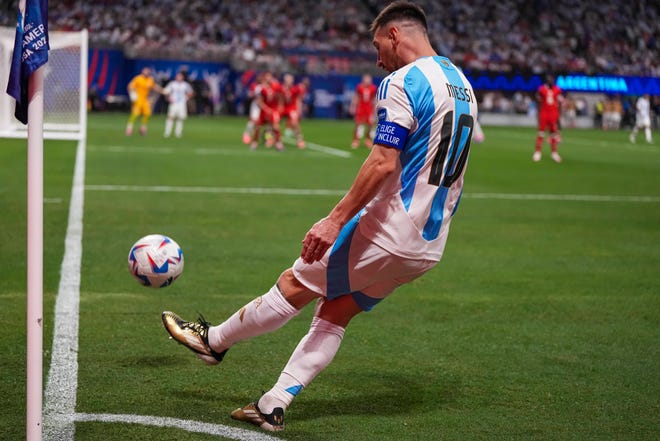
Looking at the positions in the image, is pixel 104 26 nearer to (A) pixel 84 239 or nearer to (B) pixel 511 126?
(B) pixel 511 126

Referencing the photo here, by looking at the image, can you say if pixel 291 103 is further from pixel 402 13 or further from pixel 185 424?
pixel 185 424

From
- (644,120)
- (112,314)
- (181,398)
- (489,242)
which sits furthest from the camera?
(644,120)

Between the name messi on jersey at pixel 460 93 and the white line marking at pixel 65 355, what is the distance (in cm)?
244

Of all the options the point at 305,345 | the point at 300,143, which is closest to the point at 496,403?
the point at 305,345

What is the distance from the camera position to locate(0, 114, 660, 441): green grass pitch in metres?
5.14

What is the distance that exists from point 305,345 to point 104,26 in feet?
169

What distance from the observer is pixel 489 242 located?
11711 millimetres

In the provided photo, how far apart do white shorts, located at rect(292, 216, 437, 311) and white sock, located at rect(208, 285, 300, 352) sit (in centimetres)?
19

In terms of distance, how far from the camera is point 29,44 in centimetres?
365

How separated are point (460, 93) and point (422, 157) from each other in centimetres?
38

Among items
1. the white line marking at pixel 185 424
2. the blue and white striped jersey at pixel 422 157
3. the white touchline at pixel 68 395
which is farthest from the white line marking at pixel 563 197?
the white line marking at pixel 185 424

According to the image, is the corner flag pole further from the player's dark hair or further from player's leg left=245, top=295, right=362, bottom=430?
the player's dark hair

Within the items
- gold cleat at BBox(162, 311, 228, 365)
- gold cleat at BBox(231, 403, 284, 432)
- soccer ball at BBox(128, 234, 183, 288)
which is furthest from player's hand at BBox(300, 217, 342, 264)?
soccer ball at BBox(128, 234, 183, 288)

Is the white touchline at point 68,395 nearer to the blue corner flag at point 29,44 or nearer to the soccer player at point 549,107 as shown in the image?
the blue corner flag at point 29,44
